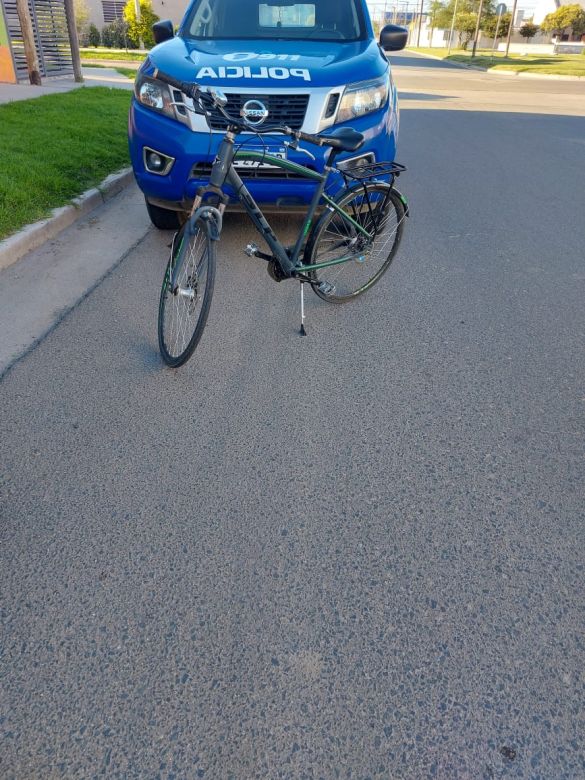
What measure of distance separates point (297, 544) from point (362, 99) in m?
3.46

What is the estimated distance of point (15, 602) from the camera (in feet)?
6.58

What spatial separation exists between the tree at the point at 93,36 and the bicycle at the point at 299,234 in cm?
3705

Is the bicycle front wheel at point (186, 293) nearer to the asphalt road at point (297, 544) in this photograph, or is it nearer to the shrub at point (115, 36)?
the asphalt road at point (297, 544)

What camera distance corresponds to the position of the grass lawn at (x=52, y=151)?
5.28m

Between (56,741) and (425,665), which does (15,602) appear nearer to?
(56,741)

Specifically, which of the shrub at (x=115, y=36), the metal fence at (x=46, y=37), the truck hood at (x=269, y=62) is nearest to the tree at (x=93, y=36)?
the shrub at (x=115, y=36)

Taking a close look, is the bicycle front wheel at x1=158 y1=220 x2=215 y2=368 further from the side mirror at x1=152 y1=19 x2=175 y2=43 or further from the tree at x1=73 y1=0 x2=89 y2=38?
the tree at x1=73 y1=0 x2=89 y2=38

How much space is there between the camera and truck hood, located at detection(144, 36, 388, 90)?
167 inches

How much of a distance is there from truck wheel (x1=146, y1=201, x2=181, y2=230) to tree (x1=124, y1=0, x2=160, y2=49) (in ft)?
97.2

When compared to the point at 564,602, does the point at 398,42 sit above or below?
above

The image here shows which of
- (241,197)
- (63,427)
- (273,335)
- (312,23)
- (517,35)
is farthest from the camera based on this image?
(517,35)

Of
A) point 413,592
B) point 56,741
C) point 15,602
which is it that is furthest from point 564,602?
point 15,602

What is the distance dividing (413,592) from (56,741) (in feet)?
3.86

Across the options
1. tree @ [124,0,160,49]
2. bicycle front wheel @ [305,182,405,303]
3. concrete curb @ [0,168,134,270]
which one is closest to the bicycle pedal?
bicycle front wheel @ [305,182,405,303]
